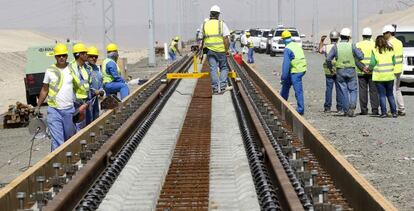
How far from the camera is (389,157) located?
42.1 feet

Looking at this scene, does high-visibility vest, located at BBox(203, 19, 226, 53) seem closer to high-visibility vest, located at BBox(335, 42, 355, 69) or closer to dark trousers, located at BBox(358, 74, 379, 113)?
high-visibility vest, located at BBox(335, 42, 355, 69)

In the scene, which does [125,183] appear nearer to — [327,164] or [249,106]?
[327,164]

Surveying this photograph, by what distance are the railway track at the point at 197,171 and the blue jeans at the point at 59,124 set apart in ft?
0.94

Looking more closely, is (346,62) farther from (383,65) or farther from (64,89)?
(64,89)

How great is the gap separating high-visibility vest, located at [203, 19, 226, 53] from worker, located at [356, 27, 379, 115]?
301 centimetres

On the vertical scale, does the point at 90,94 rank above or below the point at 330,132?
above

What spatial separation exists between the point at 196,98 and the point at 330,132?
5889 mm

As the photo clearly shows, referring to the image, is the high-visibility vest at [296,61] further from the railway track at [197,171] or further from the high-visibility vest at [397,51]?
the high-visibility vest at [397,51]

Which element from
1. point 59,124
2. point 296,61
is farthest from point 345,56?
point 59,124

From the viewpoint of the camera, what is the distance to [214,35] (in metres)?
18.9

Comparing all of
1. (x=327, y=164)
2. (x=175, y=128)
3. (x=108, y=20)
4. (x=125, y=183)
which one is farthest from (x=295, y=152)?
(x=108, y=20)

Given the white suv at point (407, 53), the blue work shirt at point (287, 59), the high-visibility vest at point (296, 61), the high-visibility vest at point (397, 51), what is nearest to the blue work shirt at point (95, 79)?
the blue work shirt at point (287, 59)

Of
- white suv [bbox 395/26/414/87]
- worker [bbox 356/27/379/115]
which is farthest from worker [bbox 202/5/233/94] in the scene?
white suv [bbox 395/26/414/87]

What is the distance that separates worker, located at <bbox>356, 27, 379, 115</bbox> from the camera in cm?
1833
